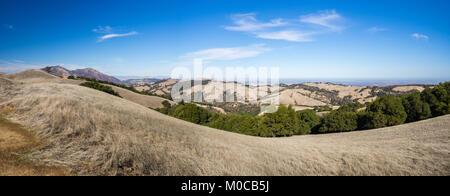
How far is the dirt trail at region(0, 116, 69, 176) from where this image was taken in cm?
623

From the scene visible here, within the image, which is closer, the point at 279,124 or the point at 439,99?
the point at 279,124

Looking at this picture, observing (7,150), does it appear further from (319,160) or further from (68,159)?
(319,160)

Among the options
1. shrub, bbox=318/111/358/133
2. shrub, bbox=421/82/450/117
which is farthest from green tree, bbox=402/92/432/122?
shrub, bbox=318/111/358/133

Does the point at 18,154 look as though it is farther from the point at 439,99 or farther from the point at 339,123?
the point at 439,99

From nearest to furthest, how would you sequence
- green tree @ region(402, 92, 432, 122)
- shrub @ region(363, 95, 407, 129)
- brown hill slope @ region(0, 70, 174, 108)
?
shrub @ region(363, 95, 407, 129) → green tree @ region(402, 92, 432, 122) → brown hill slope @ region(0, 70, 174, 108)

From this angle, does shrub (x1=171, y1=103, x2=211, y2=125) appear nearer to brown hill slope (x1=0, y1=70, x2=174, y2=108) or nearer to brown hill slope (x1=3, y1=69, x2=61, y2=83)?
brown hill slope (x1=0, y1=70, x2=174, y2=108)

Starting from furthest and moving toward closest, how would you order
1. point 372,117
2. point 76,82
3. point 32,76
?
point 32,76 → point 76,82 → point 372,117

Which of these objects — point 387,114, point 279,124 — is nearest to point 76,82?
point 279,124

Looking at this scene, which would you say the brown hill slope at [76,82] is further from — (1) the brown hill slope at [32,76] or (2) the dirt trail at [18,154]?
(2) the dirt trail at [18,154]

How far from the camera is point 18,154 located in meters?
7.02

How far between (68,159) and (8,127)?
4.05 metres

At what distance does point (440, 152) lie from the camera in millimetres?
14047

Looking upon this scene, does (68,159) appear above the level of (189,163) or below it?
above
